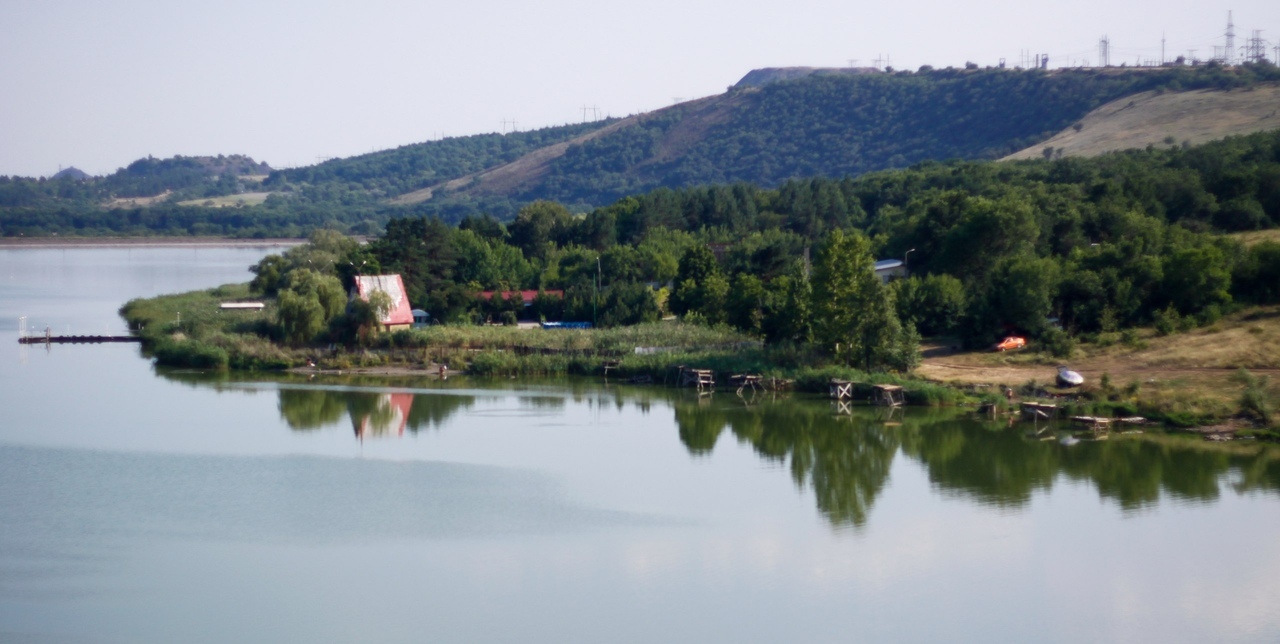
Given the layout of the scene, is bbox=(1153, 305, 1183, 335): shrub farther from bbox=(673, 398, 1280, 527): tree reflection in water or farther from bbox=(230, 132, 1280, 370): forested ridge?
bbox=(673, 398, 1280, 527): tree reflection in water

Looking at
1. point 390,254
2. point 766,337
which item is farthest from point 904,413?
point 390,254

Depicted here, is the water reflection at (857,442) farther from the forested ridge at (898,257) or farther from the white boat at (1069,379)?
the forested ridge at (898,257)

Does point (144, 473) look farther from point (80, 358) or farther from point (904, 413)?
point (80, 358)

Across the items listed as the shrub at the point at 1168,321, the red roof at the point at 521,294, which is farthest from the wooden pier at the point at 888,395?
the red roof at the point at 521,294

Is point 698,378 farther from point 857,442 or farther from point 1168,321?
point 1168,321

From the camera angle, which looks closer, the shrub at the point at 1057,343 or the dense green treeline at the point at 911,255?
the shrub at the point at 1057,343
